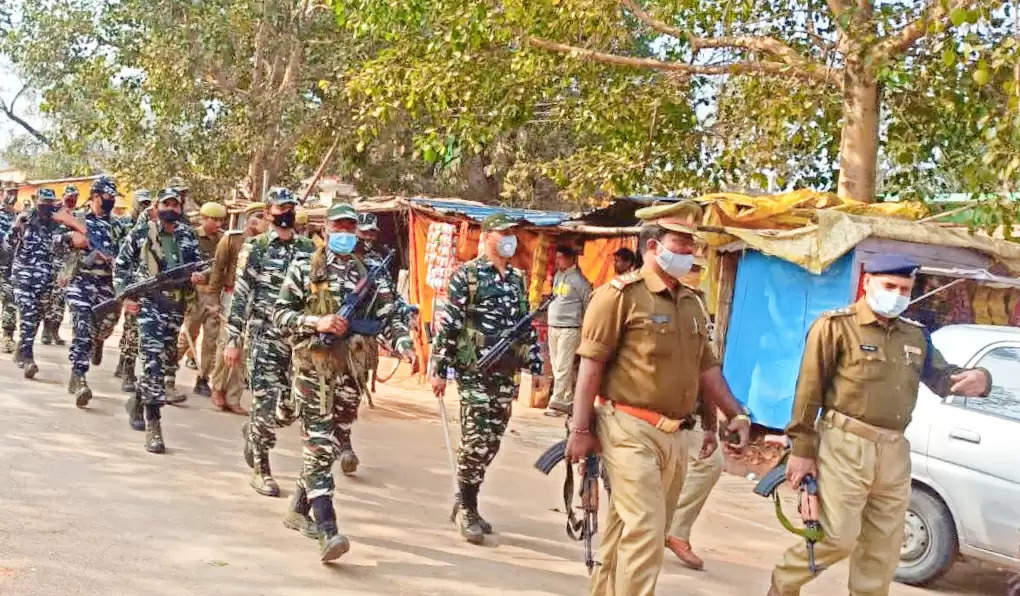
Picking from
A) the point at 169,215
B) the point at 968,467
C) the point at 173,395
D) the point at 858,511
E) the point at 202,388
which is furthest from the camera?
the point at 202,388

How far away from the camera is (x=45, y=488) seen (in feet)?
20.3

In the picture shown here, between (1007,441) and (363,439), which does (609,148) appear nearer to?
(363,439)

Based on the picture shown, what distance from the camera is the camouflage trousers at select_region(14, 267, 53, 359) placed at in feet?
33.5

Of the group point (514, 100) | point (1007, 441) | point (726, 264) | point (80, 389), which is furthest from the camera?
point (514, 100)

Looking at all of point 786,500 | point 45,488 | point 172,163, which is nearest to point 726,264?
point 786,500

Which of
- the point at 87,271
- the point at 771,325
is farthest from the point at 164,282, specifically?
the point at 771,325

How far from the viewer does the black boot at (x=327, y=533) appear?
16.9 feet

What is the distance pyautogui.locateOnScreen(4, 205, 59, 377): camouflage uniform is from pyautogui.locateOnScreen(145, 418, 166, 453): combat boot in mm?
3261

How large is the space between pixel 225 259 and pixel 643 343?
5820 millimetres

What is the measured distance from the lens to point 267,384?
21.7ft

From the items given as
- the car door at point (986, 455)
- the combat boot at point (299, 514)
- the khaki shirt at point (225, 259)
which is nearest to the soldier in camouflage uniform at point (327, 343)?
the combat boot at point (299, 514)

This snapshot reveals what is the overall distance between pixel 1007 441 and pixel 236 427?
601 cm

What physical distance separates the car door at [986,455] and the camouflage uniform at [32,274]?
26.9ft

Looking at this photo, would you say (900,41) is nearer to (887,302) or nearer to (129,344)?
(887,302)
